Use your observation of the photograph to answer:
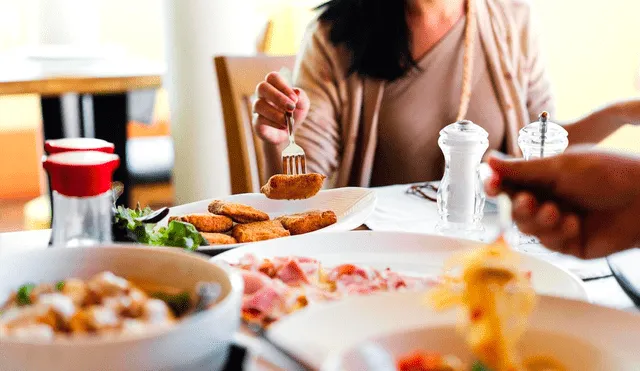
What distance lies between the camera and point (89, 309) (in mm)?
577

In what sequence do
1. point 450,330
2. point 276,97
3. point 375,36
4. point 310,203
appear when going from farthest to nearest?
point 375,36 → point 276,97 → point 310,203 → point 450,330

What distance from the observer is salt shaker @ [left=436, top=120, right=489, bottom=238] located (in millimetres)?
1125

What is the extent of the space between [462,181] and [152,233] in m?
0.49

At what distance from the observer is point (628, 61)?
4203 mm

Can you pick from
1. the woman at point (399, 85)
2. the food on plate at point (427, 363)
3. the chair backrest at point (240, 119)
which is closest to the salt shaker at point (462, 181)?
the food on plate at point (427, 363)

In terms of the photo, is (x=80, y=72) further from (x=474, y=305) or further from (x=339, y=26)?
(x=474, y=305)

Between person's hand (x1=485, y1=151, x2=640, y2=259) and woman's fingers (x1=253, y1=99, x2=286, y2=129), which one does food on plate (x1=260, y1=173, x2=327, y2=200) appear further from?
person's hand (x1=485, y1=151, x2=640, y2=259)

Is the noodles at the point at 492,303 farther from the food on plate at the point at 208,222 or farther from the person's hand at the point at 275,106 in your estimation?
the person's hand at the point at 275,106

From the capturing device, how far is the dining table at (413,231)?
0.79 metres

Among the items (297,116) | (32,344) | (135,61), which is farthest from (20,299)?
(135,61)

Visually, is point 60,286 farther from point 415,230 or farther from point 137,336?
point 415,230

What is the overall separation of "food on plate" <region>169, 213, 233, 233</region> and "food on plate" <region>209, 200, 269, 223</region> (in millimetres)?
16

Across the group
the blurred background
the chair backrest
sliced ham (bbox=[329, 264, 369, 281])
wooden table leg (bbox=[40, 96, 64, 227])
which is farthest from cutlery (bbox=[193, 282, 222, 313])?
wooden table leg (bbox=[40, 96, 64, 227])

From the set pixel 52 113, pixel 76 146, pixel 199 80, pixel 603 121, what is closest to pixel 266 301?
pixel 76 146
